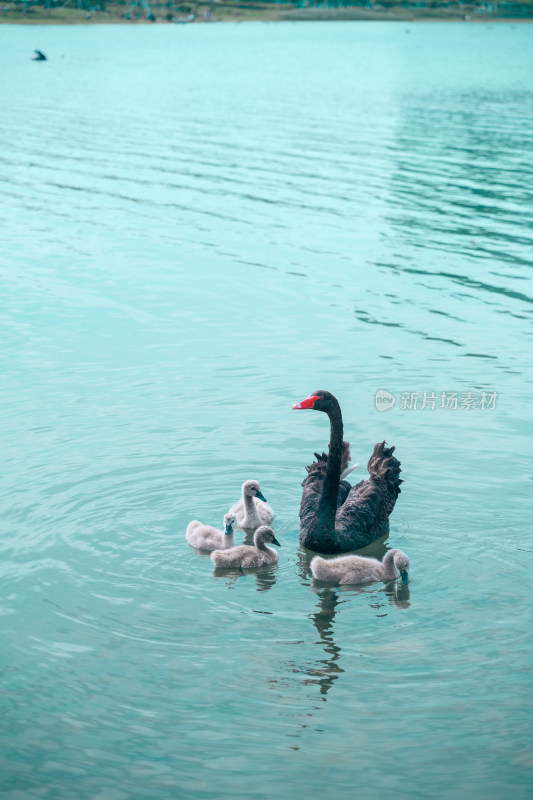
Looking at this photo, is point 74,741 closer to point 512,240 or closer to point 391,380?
point 391,380

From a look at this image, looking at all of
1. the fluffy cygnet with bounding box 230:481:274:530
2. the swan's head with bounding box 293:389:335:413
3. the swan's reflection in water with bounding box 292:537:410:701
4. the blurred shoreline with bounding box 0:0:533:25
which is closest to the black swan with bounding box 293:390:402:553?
the swan's head with bounding box 293:389:335:413

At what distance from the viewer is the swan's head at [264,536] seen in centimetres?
959

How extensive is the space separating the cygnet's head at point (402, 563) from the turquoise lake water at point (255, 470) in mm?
197

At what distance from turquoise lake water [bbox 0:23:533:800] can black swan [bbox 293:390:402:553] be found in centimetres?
33

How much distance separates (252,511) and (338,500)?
96 cm

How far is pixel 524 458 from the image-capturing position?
11.9 meters

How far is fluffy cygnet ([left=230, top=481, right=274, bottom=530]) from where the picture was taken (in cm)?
1034

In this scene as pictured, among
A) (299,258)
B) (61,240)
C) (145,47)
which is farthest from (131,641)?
(145,47)

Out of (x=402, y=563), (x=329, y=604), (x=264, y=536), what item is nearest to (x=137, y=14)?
(x=264, y=536)

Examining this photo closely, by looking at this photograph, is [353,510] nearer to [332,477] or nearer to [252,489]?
[332,477]

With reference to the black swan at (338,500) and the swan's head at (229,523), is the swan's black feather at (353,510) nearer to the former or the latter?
the black swan at (338,500)

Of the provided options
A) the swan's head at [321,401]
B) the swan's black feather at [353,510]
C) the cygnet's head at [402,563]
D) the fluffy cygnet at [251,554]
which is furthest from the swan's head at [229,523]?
the cygnet's head at [402,563]

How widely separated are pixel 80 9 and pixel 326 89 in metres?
106

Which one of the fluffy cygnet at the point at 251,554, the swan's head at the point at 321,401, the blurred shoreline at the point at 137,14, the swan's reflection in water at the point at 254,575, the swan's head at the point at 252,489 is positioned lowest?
the swan's reflection in water at the point at 254,575
